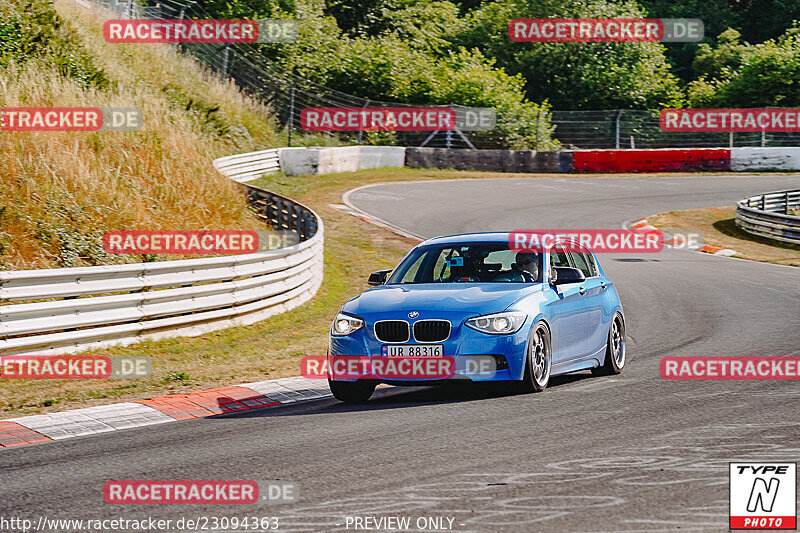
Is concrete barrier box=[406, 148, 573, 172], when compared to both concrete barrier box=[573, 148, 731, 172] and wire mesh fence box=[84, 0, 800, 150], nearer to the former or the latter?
concrete barrier box=[573, 148, 731, 172]

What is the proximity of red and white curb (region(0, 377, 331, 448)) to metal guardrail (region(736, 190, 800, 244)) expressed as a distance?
21.6 meters

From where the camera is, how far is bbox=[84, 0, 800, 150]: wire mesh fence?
144 feet

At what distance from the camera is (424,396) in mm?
10477

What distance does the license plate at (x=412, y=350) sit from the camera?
970 centimetres

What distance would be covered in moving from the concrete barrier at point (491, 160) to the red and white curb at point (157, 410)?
31.0 meters

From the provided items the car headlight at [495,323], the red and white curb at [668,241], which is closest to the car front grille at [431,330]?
the car headlight at [495,323]

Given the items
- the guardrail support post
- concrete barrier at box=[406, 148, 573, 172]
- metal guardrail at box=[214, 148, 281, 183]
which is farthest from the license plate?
concrete barrier at box=[406, 148, 573, 172]

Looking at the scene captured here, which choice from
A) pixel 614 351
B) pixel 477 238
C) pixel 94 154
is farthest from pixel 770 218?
pixel 477 238

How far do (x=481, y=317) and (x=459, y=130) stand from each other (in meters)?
36.1

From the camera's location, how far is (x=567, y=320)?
35.7 feet

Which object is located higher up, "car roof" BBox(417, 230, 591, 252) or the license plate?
"car roof" BBox(417, 230, 591, 252)

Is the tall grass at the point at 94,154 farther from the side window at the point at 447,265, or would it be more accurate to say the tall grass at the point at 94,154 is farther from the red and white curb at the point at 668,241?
the red and white curb at the point at 668,241

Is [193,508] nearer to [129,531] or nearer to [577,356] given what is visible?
[129,531]

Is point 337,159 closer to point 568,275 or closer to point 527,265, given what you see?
point 527,265
